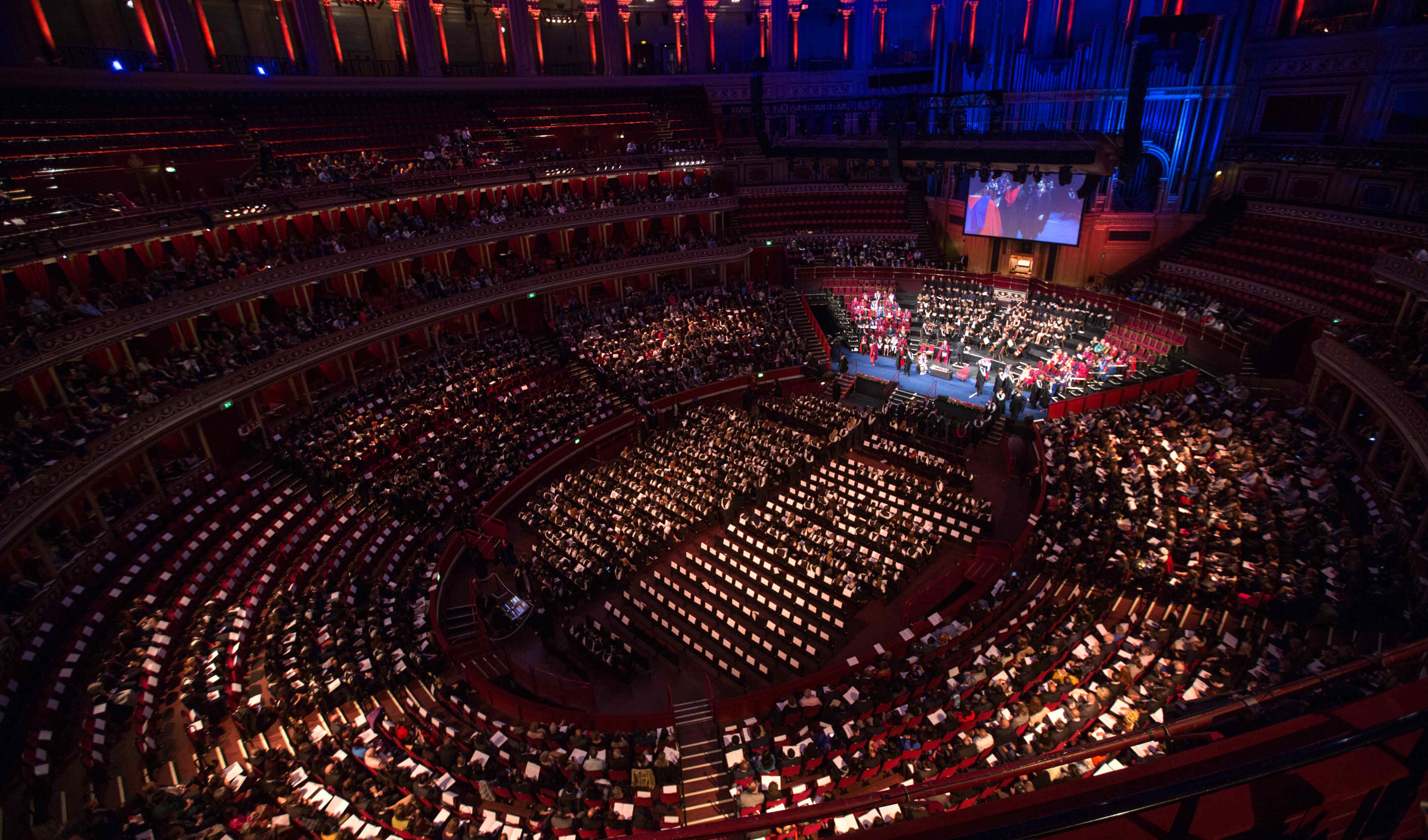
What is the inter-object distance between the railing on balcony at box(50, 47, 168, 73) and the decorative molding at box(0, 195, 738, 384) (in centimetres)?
1210

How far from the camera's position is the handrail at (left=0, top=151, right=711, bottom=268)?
796 inches

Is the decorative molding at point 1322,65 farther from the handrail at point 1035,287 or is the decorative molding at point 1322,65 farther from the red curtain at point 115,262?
the red curtain at point 115,262

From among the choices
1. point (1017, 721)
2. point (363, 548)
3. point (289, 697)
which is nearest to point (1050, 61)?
point (1017, 721)

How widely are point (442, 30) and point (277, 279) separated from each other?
2370cm

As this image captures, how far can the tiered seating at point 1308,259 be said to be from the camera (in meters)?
24.3

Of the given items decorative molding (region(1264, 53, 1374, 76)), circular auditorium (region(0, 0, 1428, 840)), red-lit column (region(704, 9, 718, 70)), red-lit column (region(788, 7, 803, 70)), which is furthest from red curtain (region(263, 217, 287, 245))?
decorative molding (region(1264, 53, 1374, 76))

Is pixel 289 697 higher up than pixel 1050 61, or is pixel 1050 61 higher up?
pixel 1050 61

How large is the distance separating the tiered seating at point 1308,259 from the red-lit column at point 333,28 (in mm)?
42186

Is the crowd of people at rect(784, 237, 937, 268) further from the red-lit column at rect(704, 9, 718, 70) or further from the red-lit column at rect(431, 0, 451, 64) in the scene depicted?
the red-lit column at rect(431, 0, 451, 64)

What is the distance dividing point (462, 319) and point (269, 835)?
80.3 ft

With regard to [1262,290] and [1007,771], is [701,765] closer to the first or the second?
[1007,771]

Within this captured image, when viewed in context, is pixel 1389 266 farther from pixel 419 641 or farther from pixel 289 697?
pixel 289 697

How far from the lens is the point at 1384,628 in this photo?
14.4m

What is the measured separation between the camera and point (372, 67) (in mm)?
37438
